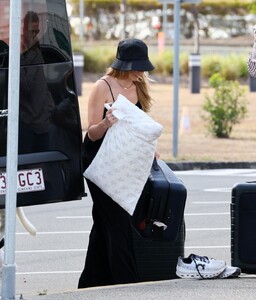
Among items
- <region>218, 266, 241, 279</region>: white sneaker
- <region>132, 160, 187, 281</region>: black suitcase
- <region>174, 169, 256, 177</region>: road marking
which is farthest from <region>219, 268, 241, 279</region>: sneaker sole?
<region>174, 169, 256, 177</region>: road marking

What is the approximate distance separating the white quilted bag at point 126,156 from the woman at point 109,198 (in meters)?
0.11

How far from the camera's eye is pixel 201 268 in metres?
8.04

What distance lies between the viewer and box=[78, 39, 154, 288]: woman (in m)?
8.15

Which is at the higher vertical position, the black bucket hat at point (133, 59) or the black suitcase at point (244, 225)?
the black bucket hat at point (133, 59)

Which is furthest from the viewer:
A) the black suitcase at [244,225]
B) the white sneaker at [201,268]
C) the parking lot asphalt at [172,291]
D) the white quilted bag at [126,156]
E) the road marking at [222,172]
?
the road marking at [222,172]

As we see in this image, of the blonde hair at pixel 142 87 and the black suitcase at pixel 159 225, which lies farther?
the blonde hair at pixel 142 87

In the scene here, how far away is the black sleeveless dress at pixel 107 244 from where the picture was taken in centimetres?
816

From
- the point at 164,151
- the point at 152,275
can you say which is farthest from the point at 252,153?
the point at 152,275

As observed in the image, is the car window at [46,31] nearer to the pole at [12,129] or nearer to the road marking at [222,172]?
the pole at [12,129]

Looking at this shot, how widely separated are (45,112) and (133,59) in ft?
2.21

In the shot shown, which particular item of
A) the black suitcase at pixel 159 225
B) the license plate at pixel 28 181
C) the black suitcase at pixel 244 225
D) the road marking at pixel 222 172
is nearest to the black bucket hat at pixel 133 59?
the black suitcase at pixel 159 225

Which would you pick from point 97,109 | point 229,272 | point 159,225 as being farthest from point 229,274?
point 97,109

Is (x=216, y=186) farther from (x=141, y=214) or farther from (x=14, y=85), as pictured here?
(x=14, y=85)

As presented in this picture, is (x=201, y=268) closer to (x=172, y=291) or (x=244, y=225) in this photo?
(x=244, y=225)
